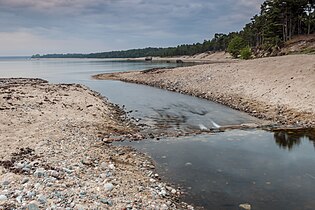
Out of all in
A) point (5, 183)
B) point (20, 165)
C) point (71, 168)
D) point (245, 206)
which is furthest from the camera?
point (71, 168)

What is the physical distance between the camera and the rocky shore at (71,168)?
7.59 m

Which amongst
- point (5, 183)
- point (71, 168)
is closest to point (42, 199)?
point (5, 183)

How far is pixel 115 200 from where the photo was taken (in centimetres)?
801

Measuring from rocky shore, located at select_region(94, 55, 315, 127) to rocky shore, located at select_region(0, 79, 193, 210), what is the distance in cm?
1122

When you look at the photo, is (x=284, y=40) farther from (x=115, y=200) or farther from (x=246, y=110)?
(x=115, y=200)

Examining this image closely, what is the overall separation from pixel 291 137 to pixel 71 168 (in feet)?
40.3

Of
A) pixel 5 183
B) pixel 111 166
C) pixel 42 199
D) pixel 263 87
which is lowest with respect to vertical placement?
pixel 111 166

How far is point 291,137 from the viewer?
53.2 ft

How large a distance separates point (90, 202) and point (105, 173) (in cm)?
244

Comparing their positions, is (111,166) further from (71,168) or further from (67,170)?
(67,170)

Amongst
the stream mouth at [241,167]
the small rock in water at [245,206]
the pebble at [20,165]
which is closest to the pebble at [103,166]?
the stream mouth at [241,167]

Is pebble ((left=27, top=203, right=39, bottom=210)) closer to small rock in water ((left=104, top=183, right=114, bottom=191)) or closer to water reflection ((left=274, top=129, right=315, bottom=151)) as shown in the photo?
small rock in water ((left=104, top=183, right=114, bottom=191))

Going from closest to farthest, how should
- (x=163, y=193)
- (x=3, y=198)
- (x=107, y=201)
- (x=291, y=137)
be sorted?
(x=3, y=198) < (x=107, y=201) < (x=163, y=193) < (x=291, y=137)

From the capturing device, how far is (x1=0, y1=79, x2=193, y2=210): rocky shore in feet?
24.9
